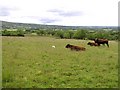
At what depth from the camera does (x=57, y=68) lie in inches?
364

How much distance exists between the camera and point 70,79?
752cm

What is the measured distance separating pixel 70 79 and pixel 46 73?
117 centimetres

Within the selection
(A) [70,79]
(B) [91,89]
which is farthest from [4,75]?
(B) [91,89]

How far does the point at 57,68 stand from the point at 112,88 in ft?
10.00

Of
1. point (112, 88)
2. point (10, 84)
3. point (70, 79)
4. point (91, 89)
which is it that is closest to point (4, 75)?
point (10, 84)

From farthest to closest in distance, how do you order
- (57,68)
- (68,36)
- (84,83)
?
(68,36) → (57,68) → (84,83)

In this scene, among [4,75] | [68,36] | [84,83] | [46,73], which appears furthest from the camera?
[68,36]

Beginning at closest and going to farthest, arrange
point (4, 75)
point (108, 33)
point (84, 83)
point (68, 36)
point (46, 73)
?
point (84, 83) → point (4, 75) → point (46, 73) → point (108, 33) → point (68, 36)

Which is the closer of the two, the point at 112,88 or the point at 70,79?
the point at 112,88

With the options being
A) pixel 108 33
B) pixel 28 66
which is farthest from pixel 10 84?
pixel 108 33

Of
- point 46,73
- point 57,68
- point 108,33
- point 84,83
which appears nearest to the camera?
point 84,83

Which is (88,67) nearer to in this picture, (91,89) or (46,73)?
(46,73)

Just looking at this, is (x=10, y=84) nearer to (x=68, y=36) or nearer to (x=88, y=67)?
(x=88, y=67)

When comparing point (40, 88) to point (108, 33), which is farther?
point (108, 33)
